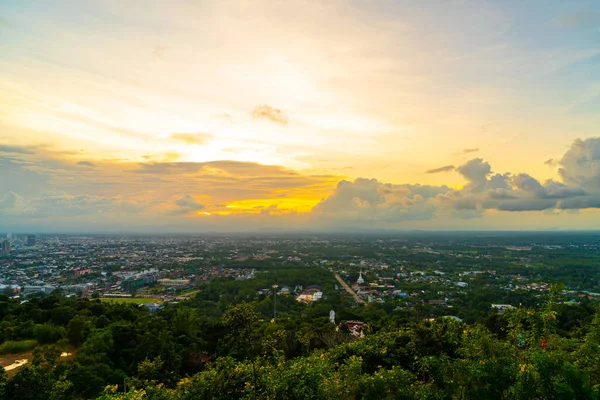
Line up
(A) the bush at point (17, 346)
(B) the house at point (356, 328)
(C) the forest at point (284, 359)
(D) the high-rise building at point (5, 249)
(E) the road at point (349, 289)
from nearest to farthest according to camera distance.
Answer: (C) the forest at point (284, 359) < (A) the bush at point (17, 346) < (B) the house at point (356, 328) < (E) the road at point (349, 289) < (D) the high-rise building at point (5, 249)

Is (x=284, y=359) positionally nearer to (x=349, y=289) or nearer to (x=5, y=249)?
(x=349, y=289)

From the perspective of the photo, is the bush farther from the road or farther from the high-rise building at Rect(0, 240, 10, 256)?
the high-rise building at Rect(0, 240, 10, 256)

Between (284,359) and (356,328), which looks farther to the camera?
(356,328)

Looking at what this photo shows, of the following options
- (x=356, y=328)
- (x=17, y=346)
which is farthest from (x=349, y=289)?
(x=17, y=346)

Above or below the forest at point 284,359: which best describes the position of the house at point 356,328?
below

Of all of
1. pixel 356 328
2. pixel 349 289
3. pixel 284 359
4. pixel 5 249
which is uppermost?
pixel 284 359

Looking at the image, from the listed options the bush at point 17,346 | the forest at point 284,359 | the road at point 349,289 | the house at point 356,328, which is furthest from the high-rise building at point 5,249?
the house at point 356,328

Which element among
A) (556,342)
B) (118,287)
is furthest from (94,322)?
(118,287)

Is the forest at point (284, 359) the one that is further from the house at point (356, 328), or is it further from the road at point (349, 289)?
the road at point (349, 289)

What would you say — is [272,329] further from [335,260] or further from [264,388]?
[335,260]

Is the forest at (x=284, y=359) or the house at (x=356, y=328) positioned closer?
the forest at (x=284, y=359)

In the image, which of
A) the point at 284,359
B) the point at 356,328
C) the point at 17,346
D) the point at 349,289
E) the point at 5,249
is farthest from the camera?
Answer: the point at 5,249
